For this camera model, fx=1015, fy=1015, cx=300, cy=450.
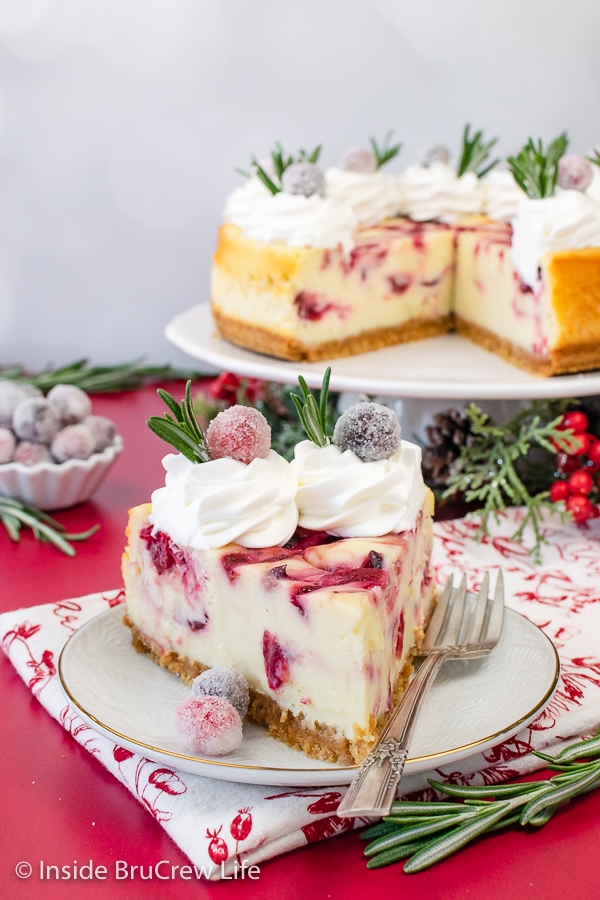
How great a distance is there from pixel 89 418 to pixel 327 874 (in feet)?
4.63

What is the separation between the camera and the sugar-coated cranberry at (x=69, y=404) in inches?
91.8

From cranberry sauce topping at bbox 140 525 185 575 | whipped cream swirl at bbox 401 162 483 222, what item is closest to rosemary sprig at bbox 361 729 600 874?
cranberry sauce topping at bbox 140 525 185 575

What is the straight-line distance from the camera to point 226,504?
4.60 feet

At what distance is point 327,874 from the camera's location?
3.88ft

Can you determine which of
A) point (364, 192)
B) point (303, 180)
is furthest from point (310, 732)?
point (364, 192)

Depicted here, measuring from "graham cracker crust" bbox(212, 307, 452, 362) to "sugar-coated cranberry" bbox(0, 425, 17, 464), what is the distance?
2.26 feet

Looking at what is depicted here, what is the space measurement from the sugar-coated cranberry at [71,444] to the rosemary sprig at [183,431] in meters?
0.80

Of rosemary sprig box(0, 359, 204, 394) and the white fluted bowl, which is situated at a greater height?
the white fluted bowl

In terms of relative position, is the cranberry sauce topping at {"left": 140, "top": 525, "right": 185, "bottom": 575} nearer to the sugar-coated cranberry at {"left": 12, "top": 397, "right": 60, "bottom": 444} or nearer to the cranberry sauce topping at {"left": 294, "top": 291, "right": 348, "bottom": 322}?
the sugar-coated cranberry at {"left": 12, "top": 397, "right": 60, "bottom": 444}

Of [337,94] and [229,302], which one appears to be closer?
[229,302]

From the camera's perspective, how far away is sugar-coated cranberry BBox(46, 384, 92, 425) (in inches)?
91.8

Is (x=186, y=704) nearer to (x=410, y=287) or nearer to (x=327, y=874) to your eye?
(x=327, y=874)

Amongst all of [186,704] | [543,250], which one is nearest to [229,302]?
[543,250]

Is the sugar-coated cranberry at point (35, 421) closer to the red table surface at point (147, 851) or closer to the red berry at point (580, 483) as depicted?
the red table surface at point (147, 851)
